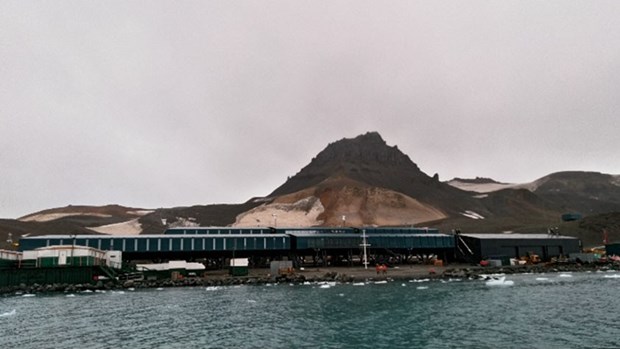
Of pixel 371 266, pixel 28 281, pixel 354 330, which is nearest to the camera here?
pixel 354 330

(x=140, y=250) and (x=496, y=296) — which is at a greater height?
(x=140, y=250)

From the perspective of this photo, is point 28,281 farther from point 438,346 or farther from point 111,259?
point 438,346

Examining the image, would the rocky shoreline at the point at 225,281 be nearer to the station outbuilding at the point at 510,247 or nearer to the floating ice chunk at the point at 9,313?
the station outbuilding at the point at 510,247

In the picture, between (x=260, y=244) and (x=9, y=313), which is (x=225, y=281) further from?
(x=9, y=313)

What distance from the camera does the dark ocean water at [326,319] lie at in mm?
30766

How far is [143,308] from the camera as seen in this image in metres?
47.8

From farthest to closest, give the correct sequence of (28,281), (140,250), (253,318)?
(140,250) → (28,281) → (253,318)

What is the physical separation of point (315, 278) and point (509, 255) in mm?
58411

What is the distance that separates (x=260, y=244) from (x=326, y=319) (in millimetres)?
63498

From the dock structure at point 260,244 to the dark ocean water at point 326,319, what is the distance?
33837mm

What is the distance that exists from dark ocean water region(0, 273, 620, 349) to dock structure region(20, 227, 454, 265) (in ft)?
111

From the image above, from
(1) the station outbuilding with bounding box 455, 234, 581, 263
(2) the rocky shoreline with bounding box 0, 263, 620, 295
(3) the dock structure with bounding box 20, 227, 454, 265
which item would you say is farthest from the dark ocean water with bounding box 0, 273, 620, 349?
(1) the station outbuilding with bounding box 455, 234, 581, 263

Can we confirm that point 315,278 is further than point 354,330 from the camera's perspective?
Yes

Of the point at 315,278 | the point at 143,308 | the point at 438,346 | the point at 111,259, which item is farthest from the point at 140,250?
the point at 438,346
